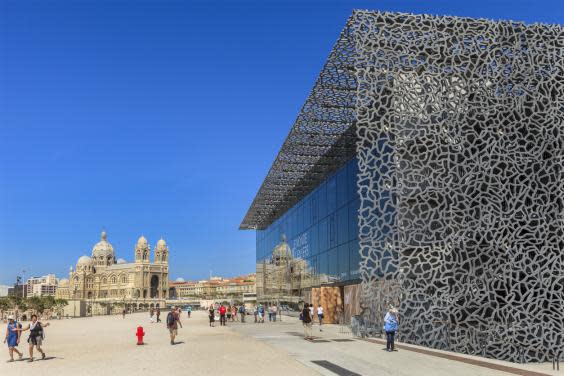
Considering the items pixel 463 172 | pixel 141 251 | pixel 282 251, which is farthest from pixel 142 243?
pixel 463 172

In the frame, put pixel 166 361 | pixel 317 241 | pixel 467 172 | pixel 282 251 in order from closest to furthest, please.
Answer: pixel 166 361, pixel 467 172, pixel 317 241, pixel 282 251

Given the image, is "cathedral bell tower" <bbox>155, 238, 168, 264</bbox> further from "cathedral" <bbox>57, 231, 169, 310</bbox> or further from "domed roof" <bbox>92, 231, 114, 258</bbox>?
"domed roof" <bbox>92, 231, 114, 258</bbox>

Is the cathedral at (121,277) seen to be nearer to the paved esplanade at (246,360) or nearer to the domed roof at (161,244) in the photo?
the domed roof at (161,244)

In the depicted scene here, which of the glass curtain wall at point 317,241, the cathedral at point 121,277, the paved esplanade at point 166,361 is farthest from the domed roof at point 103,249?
the paved esplanade at point 166,361

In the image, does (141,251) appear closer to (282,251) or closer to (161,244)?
(161,244)

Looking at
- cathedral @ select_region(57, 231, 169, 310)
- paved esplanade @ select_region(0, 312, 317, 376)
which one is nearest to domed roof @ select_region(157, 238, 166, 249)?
cathedral @ select_region(57, 231, 169, 310)

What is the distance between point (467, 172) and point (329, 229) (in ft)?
54.3

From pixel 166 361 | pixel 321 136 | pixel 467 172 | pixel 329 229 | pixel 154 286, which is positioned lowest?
pixel 166 361

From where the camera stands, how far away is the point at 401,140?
20656 millimetres

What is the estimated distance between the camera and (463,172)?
2030cm

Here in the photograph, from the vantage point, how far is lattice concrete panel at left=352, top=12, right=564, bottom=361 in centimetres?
1912

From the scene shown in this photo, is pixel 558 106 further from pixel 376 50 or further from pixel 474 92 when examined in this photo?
pixel 376 50

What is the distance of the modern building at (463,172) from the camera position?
19.1 metres

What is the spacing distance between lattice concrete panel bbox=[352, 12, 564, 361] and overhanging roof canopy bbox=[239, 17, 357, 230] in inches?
91.1
